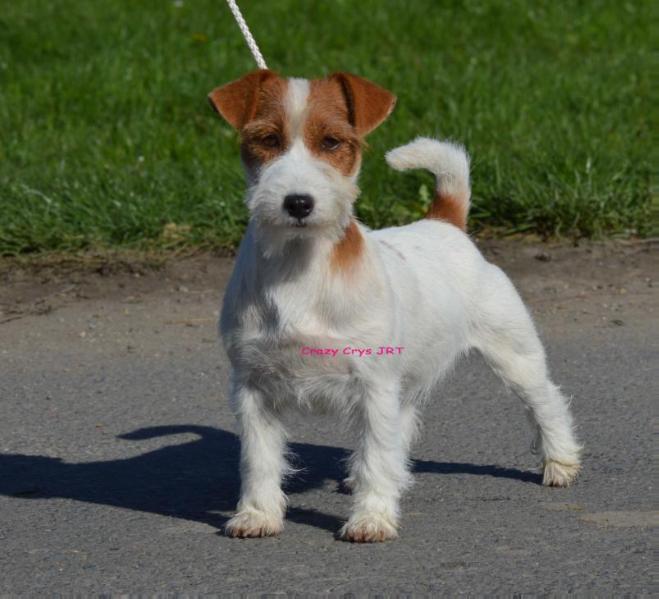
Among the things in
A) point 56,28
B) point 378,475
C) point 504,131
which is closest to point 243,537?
point 378,475

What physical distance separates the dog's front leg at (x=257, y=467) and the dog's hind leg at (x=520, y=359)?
3.42 ft

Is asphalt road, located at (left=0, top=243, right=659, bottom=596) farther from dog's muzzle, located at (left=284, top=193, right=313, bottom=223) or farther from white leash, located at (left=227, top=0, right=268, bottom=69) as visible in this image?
white leash, located at (left=227, top=0, right=268, bottom=69)

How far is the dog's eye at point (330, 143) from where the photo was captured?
4141 mm

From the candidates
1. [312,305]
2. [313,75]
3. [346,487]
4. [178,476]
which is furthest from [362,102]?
[313,75]

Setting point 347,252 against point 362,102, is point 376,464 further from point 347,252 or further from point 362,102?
point 362,102

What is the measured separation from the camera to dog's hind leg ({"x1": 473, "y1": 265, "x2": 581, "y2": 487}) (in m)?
5.01

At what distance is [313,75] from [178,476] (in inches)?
248

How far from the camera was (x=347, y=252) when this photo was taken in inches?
169

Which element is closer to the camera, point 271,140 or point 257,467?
point 271,140

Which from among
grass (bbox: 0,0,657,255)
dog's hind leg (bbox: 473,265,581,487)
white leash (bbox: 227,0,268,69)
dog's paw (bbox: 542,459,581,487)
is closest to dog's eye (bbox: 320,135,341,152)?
white leash (bbox: 227,0,268,69)

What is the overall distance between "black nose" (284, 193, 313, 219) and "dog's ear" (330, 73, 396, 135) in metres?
0.42

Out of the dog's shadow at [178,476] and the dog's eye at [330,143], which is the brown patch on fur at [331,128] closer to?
the dog's eye at [330,143]

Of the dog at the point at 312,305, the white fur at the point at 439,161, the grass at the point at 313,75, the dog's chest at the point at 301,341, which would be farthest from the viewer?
the grass at the point at 313,75

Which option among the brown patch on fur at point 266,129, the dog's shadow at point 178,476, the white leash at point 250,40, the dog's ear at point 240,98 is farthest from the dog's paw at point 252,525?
the white leash at point 250,40
